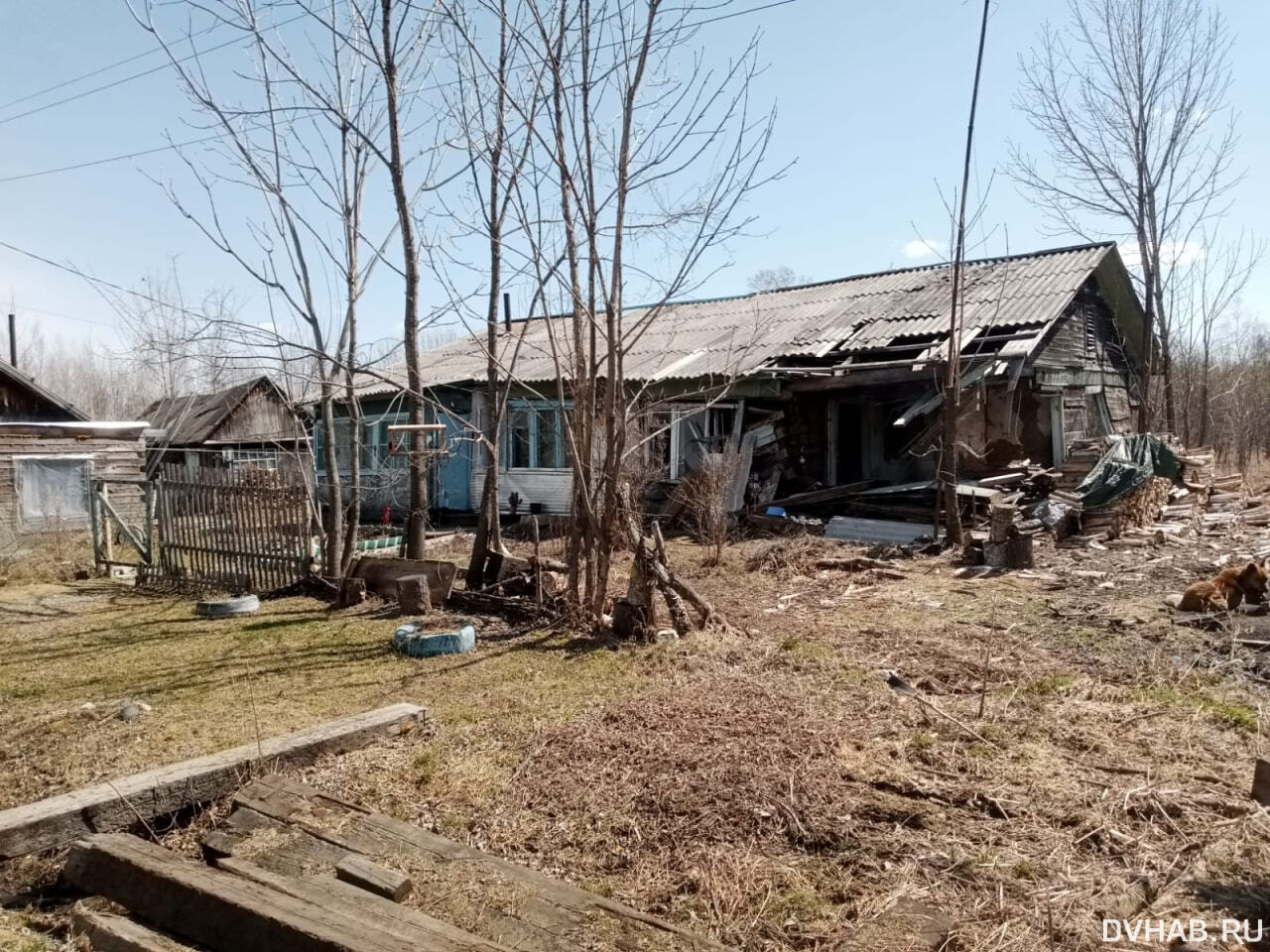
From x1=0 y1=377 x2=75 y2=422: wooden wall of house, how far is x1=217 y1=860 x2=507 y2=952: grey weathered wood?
56.0 feet

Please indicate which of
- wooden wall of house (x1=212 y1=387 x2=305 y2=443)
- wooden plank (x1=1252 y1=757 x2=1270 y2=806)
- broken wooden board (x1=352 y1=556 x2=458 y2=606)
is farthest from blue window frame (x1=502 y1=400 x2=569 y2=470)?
wooden wall of house (x1=212 y1=387 x2=305 y2=443)


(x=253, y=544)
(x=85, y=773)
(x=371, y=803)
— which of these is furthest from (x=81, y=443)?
(x=371, y=803)

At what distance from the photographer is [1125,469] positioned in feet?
38.8

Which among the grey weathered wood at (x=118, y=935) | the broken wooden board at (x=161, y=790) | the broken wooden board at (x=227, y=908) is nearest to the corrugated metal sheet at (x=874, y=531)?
the broken wooden board at (x=161, y=790)

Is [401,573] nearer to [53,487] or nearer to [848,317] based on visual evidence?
[848,317]

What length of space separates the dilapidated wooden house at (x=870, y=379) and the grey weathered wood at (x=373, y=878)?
947cm

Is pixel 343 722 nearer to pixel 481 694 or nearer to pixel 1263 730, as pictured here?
pixel 481 694

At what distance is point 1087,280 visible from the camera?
16.4 meters

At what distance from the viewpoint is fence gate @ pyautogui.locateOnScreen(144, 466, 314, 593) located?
9531 millimetres

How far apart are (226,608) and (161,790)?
5.30m

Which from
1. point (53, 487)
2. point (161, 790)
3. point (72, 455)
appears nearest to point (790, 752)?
point (161, 790)

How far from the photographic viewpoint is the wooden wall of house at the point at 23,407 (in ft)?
53.2

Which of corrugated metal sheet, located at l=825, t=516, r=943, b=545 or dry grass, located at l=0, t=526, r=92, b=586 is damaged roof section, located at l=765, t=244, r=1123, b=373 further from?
dry grass, located at l=0, t=526, r=92, b=586

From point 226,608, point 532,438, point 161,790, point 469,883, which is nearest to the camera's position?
point 469,883
